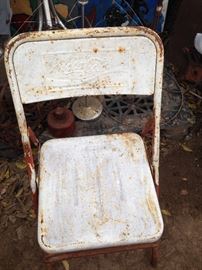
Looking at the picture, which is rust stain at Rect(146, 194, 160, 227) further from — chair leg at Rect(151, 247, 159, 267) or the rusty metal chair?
chair leg at Rect(151, 247, 159, 267)

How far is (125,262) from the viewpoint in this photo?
2.19m

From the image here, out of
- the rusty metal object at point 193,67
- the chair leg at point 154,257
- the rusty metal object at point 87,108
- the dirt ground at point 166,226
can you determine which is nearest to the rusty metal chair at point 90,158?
the chair leg at point 154,257

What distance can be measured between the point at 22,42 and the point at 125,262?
1.40 metres

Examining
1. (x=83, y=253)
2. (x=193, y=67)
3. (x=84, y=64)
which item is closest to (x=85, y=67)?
(x=84, y=64)

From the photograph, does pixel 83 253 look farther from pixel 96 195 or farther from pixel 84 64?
pixel 84 64

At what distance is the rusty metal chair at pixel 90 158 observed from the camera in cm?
154

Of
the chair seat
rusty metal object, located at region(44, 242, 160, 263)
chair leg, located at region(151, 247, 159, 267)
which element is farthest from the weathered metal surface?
chair leg, located at region(151, 247, 159, 267)

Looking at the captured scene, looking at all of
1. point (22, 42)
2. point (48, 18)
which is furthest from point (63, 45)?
point (48, 18)

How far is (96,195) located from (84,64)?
594mm

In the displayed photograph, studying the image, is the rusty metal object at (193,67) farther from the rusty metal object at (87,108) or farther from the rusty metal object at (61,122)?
the rusty metal object at (61,122)

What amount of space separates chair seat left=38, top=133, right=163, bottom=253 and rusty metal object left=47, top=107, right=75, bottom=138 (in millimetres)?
601

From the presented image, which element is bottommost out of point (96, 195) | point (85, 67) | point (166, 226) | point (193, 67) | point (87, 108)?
point (166, 226)

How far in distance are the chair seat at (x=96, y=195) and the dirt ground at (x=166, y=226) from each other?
26.7 inches

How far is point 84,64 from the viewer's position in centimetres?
163
